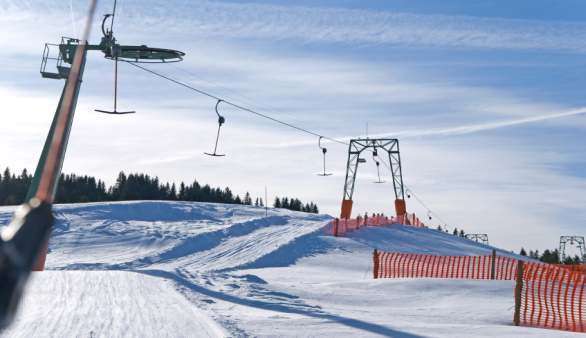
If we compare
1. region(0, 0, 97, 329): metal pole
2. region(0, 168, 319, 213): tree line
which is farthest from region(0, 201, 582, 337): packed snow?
region(0, 168, 319, 213): tree line

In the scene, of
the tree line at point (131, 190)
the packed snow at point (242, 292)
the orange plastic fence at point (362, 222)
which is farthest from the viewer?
the tree line at point (131, 190)

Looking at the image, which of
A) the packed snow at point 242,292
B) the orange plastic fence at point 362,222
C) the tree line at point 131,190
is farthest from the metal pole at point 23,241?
the tree line at point 131,190

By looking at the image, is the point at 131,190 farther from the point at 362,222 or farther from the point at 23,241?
the point at 23,241

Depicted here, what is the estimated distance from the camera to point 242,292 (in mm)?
19672

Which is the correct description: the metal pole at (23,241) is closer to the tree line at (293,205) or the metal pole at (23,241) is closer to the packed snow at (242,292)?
the packed snow at (242,292)

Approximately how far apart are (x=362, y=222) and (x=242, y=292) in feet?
103

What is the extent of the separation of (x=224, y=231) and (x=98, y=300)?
27770mm

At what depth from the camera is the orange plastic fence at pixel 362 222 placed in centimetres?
4522

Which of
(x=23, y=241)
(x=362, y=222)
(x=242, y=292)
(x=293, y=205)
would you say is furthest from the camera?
(x=293, y=205)

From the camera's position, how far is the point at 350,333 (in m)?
12.9

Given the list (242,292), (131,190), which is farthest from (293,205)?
(242,292)

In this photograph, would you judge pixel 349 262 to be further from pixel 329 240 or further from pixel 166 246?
pixel 166 246

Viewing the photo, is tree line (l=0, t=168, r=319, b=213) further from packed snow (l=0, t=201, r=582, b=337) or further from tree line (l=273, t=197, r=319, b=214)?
packed snow (l=0, t=201, r=582, b=337)

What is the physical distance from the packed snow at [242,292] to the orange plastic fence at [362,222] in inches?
34.3
